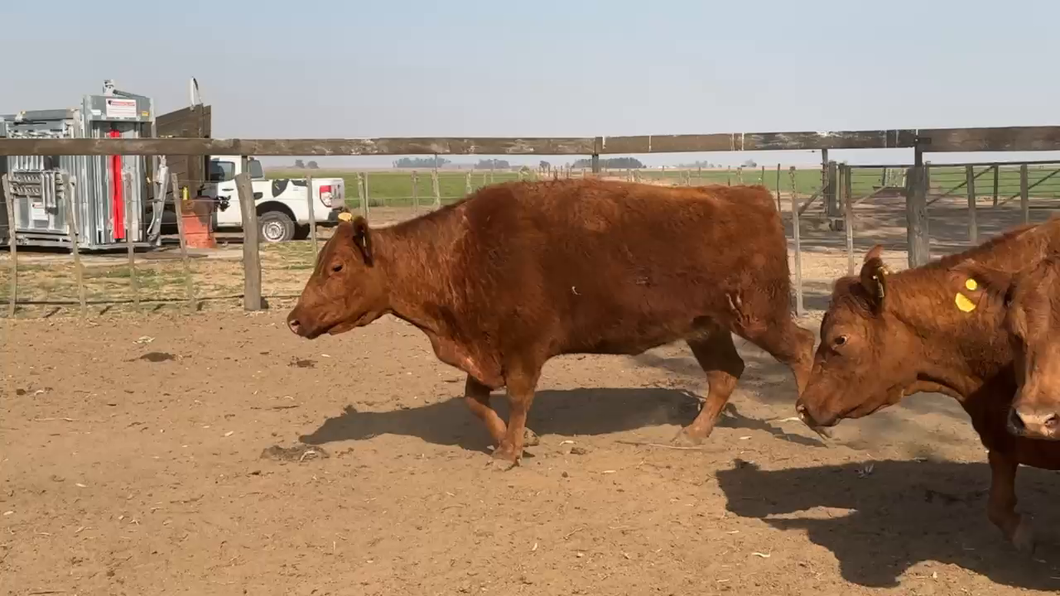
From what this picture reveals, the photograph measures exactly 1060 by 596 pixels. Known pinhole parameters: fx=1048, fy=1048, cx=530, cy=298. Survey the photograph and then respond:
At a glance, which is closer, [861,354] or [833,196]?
[861,354]

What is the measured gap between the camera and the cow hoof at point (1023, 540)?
516 cm

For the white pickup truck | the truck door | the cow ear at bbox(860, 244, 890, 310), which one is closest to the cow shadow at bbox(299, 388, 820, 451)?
the cow ear at bbox(860, 244, 890, 310)

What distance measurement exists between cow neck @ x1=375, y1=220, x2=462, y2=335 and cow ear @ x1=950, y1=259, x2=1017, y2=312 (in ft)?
11.5

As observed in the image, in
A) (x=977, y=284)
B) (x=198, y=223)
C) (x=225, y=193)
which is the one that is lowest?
(x=198, y=223)

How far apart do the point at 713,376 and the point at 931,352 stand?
286cm

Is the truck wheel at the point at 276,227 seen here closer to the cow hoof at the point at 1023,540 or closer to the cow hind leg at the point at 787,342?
the cow hind leg at the point at 787,342

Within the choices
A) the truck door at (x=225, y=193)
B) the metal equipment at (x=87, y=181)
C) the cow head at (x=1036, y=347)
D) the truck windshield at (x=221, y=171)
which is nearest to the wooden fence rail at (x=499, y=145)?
the metal equipment at (x=87, y=181)

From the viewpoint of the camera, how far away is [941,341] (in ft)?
17.0

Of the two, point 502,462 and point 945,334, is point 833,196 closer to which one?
point 502,462

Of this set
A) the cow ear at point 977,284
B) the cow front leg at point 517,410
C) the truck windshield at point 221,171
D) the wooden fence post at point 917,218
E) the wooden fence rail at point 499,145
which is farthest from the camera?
the truck windshield at point 221,171

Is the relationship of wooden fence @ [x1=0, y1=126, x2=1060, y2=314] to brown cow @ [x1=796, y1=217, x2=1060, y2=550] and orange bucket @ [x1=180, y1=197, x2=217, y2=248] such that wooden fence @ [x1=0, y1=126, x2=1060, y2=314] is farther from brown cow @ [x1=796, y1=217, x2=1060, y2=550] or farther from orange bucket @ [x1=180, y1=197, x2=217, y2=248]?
orange bucket @ [x1=180, y1=197, x2=217, y2=248]

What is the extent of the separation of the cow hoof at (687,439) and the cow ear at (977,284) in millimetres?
2782

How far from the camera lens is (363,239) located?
7.40m

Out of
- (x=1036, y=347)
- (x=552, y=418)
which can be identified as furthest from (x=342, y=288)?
(x=1036, y=347)
